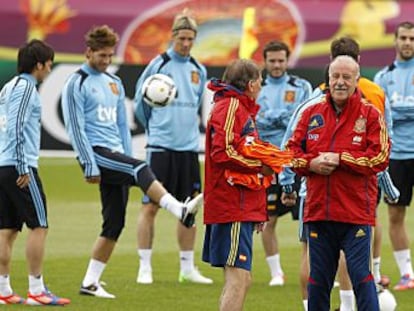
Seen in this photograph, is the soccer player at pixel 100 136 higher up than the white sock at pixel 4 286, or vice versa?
the soccer player at pixel 100 136

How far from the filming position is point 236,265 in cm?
915

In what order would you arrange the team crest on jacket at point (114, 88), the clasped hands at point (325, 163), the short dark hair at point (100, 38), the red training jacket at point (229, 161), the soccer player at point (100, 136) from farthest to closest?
the team crest on jacket at point (114, 88) < the short dark hair at point (100, 38) < the soccer player at point (100, 136) < the red training jacket at point (229, 161) < the clasped hands at point (325, 163)

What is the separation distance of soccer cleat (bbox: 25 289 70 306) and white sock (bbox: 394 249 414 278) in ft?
12.1

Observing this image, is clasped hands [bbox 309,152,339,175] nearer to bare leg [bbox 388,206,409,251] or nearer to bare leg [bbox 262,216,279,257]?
bare leg [bbox 262,216,279,257]

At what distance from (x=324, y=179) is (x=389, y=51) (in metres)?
25.5

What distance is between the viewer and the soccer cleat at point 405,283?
1254 cm

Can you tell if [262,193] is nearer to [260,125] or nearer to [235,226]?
[235,226]

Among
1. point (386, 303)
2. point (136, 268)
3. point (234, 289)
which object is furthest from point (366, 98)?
point (136, 268)

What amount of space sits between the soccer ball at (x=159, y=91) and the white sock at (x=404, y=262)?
293 centimetres

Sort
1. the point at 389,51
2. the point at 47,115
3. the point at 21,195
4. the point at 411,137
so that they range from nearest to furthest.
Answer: the point at 21,195, the point at 411,137, the point at 47,115, the point at 389,51

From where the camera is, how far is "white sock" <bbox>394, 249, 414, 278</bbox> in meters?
12.8

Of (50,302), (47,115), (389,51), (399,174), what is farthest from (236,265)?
(389,51)

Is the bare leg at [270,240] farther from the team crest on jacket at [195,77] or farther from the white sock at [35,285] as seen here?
the white sock at [35,285]

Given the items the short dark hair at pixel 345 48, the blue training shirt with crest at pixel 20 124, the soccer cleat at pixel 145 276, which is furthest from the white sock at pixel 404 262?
the blue training shirt with crest at pixel 20 124
